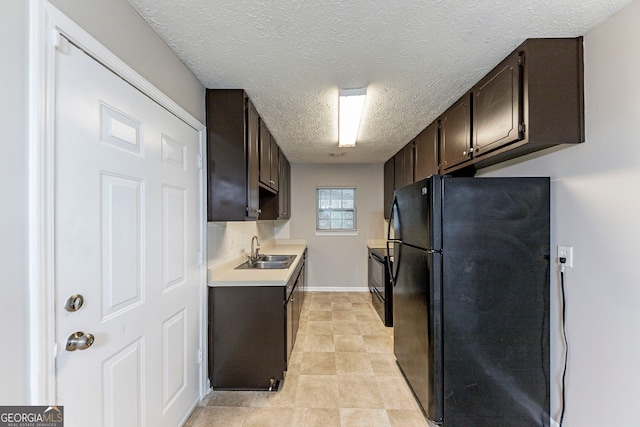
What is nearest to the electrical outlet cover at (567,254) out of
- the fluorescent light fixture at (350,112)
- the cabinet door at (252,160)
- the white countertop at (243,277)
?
the fluorescent light fixture at (350,112)

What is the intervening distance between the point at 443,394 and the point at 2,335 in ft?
6.83

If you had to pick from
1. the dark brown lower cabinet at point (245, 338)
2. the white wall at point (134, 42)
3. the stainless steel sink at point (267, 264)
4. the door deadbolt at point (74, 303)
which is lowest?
the dark brown lower cabinet at point (245, 338)

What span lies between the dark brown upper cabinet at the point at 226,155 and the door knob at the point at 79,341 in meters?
1.14

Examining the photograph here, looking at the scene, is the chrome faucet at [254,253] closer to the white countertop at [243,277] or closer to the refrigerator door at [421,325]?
the white countertop at [243,277]

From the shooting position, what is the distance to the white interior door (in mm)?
991

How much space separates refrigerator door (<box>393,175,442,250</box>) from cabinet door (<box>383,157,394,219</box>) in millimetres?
2027

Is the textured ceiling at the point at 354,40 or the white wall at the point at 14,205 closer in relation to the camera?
the white wall at the point at 14,205

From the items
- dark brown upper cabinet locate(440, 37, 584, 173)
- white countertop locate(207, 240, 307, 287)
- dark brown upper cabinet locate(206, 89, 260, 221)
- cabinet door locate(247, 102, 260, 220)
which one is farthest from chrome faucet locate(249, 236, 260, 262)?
dark brown upper cabinet locate(440, 37, 584, 173)

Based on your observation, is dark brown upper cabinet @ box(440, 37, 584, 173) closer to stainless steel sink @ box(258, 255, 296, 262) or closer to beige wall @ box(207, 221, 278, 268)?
beige wall @ box(207, 221, 278, 268)

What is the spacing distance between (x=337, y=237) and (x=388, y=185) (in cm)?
132

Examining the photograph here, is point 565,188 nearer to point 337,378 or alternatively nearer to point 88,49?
point 337,378

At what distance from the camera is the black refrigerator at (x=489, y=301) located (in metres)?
1.71

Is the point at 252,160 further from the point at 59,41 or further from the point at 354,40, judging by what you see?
the point at 59,41

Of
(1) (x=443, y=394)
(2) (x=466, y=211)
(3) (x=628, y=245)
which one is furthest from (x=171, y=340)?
(3) (x=628, y=245)
